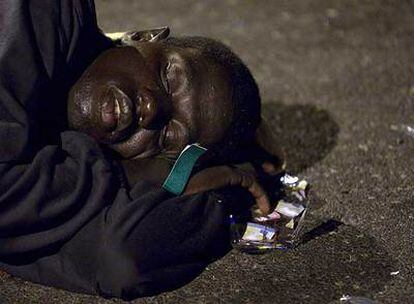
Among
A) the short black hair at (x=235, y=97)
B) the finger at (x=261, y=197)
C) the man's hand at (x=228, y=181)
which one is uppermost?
the short black hair at (x=235, y=97)

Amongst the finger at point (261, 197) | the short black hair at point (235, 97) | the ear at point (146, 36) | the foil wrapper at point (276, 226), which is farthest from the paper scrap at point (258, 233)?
the ear at point (146, 36)

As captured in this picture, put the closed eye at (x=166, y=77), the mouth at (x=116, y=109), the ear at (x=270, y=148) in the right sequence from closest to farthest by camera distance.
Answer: the mouth at (x=116, y=109)
the closed eye at (x=166, y=77)
the ear at (x=270, y=148)

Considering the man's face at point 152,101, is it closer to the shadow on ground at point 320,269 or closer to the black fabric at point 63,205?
the black fabric at point 63,205

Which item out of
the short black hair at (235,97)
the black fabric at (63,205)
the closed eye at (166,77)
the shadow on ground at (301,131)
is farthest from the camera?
the shadow on ground at (301,131)

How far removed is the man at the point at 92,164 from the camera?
227 cm

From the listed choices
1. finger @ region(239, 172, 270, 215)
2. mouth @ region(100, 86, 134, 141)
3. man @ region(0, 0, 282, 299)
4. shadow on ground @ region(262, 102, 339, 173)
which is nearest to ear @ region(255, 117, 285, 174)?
shadow on ground @ region(262, 102, 339, 173)

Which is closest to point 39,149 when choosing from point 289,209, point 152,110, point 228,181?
point 152,110

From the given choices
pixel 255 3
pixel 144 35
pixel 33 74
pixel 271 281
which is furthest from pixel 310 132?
pixel 255 3

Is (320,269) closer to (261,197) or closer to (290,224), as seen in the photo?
(290,224)

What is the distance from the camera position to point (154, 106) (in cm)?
244

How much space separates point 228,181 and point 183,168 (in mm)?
168

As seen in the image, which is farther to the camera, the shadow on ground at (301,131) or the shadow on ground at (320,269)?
the shadow on ground at (301,131)

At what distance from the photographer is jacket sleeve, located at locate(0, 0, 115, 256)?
226cm

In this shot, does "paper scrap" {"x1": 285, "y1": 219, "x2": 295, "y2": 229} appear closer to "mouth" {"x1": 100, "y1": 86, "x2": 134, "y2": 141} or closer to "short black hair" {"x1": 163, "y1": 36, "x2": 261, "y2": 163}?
"short black hair" {"x1": 163, "y1": 36, "x2": 261, "y2": 163}
